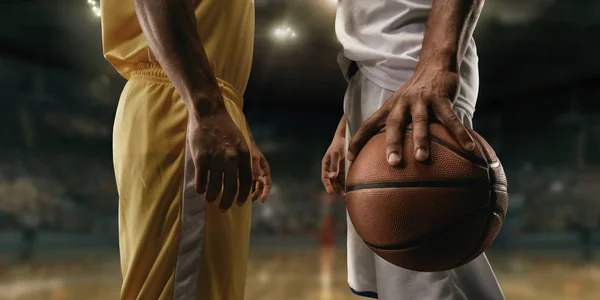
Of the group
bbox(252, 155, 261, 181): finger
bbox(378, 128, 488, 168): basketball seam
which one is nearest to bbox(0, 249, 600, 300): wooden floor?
bbox(252, 155, 261, 181): finger

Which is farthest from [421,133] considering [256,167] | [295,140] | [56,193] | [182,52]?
[295,140]

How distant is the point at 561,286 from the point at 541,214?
6.13 meters

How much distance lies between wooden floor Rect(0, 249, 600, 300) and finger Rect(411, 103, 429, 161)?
254cm

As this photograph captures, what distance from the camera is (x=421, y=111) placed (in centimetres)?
79

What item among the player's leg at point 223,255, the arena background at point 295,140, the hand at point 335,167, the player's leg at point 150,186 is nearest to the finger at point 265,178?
the hand at point 335,167

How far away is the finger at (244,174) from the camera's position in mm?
789

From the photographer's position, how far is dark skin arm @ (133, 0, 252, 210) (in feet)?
2.53

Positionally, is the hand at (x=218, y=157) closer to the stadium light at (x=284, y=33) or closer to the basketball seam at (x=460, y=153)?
the basketball seam at (x=460, y=153)

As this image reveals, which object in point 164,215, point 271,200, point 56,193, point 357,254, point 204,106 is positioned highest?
point 204,106

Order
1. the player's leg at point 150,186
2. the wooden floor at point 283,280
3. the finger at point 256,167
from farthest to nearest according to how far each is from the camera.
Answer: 1. the wooden floor at point 283,280
2. the finger at point 256,167
3. the player's leg at point 150,186

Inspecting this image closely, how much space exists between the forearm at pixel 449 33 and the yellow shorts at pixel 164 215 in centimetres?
49

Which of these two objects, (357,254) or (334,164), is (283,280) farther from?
(357,254)

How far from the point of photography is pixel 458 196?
2.64ft

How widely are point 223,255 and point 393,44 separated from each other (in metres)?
0.56
